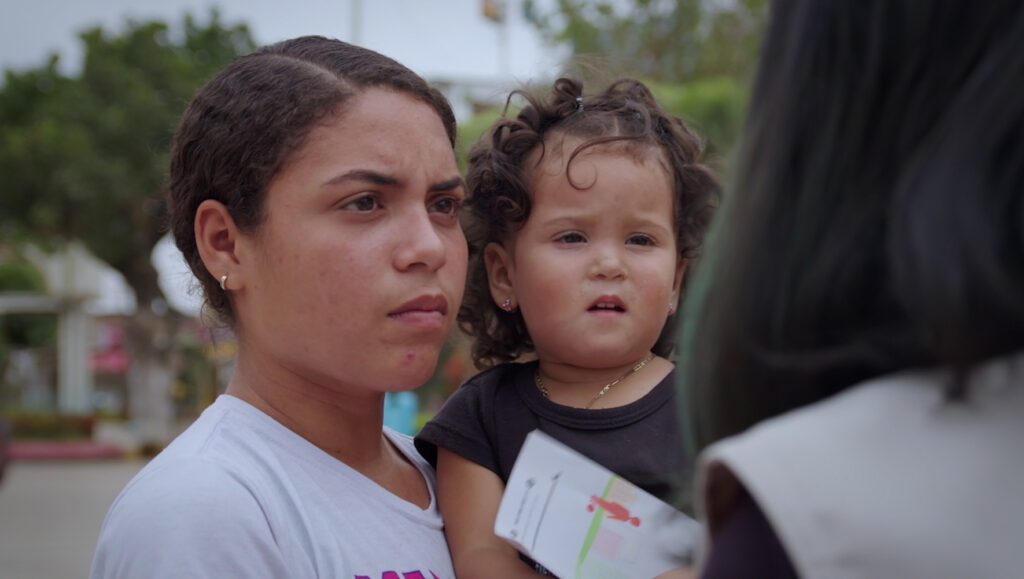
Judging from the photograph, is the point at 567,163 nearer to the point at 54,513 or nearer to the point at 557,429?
the point at 557,429

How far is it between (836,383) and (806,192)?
0.17 metres

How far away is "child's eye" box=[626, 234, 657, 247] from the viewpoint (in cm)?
226

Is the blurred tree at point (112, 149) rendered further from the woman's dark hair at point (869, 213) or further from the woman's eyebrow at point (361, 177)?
the woman's dark hair at point (869, 213)

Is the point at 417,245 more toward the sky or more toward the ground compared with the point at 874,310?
more toward the ground

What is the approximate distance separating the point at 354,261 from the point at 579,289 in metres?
0.47

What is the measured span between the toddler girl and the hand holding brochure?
0.22 m

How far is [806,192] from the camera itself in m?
0.99

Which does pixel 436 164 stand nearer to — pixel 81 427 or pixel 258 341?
pixel 258 341

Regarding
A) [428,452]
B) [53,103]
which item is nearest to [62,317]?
[53,103]

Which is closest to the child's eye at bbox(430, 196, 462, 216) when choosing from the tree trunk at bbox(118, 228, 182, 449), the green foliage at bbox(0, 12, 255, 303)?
the green foliage at bbox(0, 12, 255, 303)

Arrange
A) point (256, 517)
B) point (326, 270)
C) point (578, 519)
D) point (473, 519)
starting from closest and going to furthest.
Result: 1. point (256, 517)
2. point (578, 519)
3. point (326, 270)
4. point (473, 519)

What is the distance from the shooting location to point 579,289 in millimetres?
2211

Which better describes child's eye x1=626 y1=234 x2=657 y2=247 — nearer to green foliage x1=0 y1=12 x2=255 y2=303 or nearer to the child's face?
the child's face

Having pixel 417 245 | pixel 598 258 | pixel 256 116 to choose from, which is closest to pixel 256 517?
pixel 417 245
